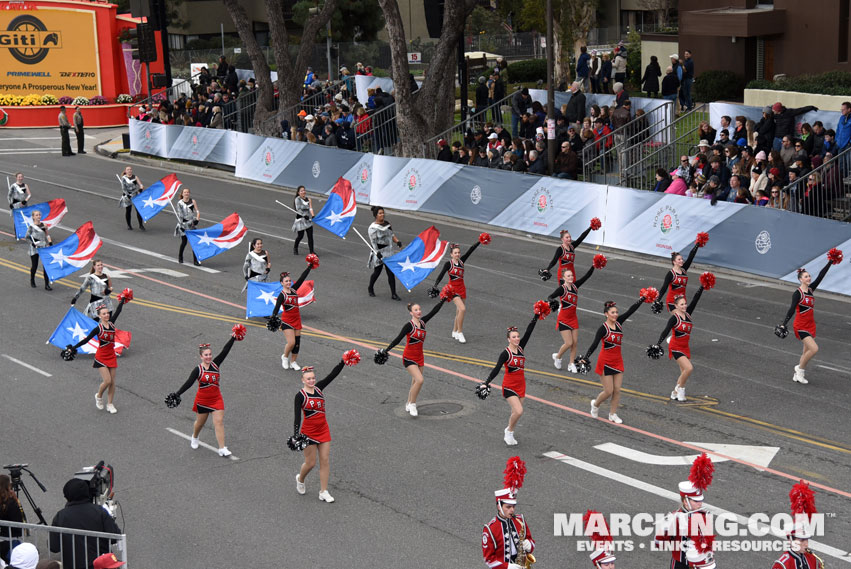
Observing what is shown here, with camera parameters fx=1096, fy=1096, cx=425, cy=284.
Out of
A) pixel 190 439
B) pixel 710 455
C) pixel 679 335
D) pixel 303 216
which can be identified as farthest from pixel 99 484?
pixel 303 216

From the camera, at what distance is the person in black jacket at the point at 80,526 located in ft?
32.5

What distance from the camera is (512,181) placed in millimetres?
27234

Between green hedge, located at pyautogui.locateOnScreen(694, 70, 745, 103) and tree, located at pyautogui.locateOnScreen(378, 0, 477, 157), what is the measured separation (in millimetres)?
7896

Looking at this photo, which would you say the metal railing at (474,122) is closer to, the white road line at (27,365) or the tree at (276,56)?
the tree at (276,56)

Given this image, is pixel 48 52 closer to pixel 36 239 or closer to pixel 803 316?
pixel 36 239

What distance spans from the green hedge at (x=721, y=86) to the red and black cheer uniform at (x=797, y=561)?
27374mm

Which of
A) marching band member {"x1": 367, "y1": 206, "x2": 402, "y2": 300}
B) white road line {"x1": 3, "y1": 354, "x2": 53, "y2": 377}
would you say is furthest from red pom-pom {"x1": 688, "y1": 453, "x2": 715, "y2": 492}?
marching band member {"x1": 367, "y1": 206, "x2": 402, "y2": 300}

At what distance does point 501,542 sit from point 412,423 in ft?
20.1

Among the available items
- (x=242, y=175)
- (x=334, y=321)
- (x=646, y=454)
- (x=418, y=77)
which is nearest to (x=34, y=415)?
(x=334, y=321)

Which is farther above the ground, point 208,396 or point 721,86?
→ point 721,86

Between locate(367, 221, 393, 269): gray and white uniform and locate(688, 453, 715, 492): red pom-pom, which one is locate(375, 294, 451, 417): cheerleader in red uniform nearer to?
locate(688, 453, 715, 492): red pom-pom

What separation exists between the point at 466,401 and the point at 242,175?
21436 mm

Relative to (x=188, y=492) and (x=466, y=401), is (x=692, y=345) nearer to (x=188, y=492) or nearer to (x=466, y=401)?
Answer: (x=466, y=401)

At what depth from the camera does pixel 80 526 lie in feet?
32.9
